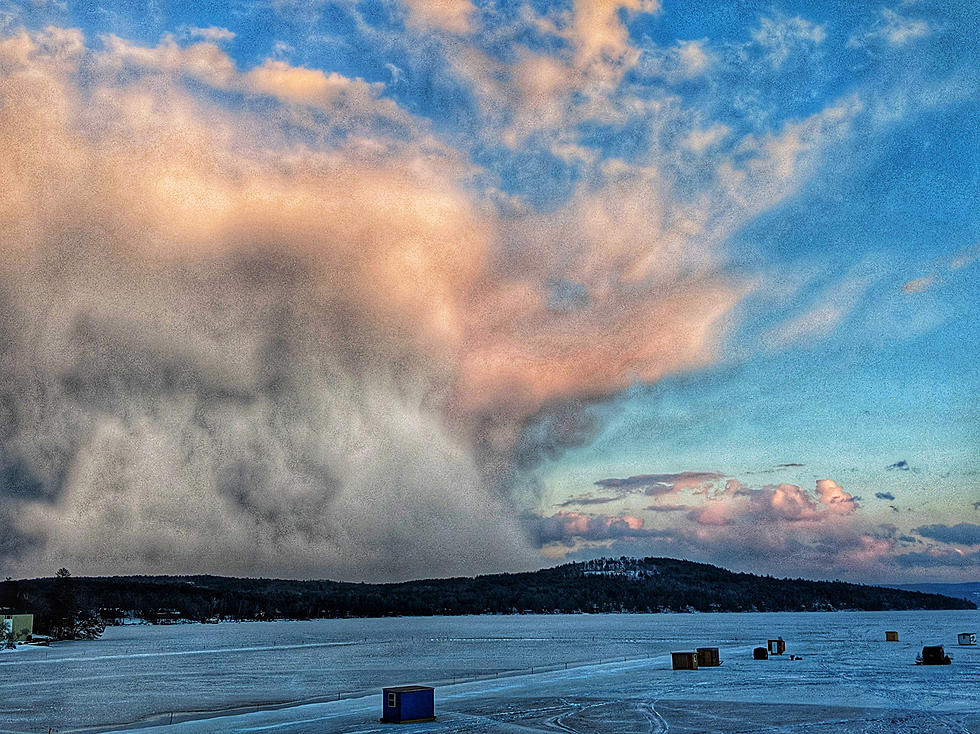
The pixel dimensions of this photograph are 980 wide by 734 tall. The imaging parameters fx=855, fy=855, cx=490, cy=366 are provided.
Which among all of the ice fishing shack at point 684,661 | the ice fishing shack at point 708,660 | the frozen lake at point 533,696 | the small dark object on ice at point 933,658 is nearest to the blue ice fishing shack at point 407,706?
the frozen lake at point 533,696

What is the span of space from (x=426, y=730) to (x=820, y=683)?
1683 inches

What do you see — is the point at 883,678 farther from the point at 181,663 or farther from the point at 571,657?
the point at 181,663

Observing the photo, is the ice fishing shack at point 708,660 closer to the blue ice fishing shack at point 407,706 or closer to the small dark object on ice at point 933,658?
the small dark object on ice at point 933,658

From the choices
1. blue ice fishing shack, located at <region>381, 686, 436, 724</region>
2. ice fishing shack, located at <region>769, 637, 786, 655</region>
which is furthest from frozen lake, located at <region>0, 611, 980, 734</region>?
ice fishing shack, located at <region>769, 637, 786, 655</region>

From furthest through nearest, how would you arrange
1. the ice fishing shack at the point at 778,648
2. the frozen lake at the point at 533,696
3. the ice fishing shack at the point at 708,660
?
the ice fishing shack at the point at 778,648, the ice fishing shack at the point at 708,660, the frozen lake at the point at 533,696

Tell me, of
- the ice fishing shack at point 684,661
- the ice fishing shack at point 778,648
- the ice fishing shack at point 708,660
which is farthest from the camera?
the ice fishing shack at point 778,648

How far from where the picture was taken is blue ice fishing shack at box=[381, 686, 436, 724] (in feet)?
168

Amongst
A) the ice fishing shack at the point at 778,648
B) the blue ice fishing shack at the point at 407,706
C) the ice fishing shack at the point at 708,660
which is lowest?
the ice fishing shack at the point at 778,648

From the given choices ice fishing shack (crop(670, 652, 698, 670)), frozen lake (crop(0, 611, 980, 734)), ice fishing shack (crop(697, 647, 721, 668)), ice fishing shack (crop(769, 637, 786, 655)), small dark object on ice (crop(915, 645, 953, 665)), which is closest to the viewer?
A: frozen lake (crop(0, 611, 980, 734))

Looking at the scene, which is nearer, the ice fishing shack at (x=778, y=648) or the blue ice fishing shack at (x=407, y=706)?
the blue ice fishing shack at (x=407, y=706)

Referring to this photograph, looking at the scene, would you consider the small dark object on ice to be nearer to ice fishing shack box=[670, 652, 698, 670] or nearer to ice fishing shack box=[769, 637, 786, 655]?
ice fishing shack box=[769, 637, 786, 655]

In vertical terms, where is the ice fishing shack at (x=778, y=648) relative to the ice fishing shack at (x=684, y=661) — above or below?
below

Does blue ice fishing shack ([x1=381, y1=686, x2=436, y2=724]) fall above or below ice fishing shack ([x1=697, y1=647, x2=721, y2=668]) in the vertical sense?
above

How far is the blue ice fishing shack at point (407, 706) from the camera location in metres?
51.2
